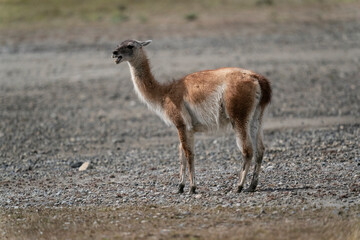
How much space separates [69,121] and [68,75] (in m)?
5.64

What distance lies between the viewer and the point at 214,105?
866cm

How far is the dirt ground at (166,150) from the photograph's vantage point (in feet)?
25.2

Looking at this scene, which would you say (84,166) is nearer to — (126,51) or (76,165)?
(76,165)

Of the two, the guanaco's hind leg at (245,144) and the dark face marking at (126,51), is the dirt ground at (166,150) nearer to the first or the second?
the guanaco's hind leg at (245,144)

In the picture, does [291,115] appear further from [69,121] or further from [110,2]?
[110,2]

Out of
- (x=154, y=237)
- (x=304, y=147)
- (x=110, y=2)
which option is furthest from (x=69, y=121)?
(x=110, y=2)

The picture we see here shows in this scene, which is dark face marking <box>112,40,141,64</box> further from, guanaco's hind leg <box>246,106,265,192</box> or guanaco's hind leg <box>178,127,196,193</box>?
guanaco's hind leg <box>246,106,265,192</box>

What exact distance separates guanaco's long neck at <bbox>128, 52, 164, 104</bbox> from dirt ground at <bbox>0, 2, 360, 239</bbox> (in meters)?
1.36

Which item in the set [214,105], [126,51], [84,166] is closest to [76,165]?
[84,166]

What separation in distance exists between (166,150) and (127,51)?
3.05 m

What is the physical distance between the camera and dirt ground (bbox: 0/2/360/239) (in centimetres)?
769

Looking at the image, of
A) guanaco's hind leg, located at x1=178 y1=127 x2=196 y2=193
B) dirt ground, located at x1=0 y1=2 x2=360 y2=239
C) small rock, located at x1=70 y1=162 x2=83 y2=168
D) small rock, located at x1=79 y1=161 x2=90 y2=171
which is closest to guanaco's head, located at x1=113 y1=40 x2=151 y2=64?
guanaco's hind leg, located at x1=178 y1=127 x2=196 y2=193

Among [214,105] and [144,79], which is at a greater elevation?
[144,79]

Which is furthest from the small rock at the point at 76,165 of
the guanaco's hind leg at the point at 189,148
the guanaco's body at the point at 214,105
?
the guanaco's hind leg at the point at 189,148
